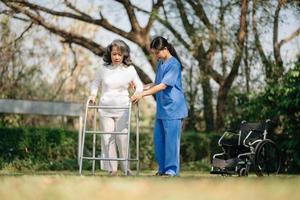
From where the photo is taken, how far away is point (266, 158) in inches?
352

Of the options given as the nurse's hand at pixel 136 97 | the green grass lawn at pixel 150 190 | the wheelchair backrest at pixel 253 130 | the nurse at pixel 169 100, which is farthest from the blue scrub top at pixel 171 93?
the green grass lawn at pixel 150 190

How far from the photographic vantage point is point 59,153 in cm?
1314

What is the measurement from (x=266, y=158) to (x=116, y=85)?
2.20 metres

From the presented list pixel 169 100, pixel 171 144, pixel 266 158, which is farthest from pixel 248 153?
pixel 169 100

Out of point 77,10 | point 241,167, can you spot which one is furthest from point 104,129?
point 77,10

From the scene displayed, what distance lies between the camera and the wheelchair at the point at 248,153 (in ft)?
28.1

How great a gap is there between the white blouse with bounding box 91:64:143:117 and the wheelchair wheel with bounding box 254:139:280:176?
1.60 meters

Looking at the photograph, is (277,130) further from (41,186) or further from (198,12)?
(41,186)

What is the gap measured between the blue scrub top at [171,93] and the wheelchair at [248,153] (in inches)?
44.7

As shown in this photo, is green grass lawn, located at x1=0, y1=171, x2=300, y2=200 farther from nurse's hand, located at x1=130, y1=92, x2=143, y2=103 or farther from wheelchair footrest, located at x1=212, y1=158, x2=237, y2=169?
wheelchair footrest, located at x1=212, y1=158, x2=237, y2=169

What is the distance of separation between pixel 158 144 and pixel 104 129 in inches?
22.8

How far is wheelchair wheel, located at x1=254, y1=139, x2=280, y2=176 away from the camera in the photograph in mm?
8492

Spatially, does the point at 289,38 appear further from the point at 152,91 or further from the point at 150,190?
the point at 150,190

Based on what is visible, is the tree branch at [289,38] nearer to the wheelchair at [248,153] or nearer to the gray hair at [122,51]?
the wheelchair at [248,153]
